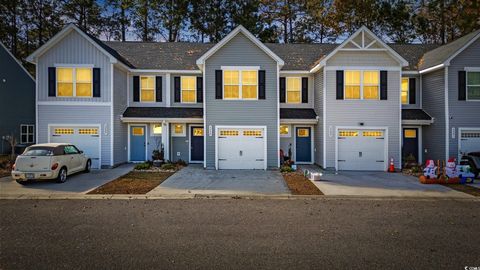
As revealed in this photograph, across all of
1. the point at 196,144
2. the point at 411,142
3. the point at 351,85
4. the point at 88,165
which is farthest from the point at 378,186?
the point at 88,165

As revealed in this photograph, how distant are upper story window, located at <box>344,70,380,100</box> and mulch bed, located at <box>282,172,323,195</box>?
5.85 metres

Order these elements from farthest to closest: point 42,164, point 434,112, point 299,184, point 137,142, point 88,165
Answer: point 137,142, point 434,112, point 88,165, point 299,184, point 42,164

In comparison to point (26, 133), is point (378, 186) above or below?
below

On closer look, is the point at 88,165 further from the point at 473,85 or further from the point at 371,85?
the point at 473,85

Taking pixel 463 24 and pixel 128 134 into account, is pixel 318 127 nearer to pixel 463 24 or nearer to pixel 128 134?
pixel 128 134

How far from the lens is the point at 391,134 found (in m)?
16.8

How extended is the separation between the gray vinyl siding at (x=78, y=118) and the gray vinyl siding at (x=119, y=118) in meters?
0.42

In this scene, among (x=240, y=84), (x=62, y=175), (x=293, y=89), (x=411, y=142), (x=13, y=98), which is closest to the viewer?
(x=62, y=175)

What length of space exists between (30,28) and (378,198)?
3590 cm

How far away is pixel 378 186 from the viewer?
39.9 ft

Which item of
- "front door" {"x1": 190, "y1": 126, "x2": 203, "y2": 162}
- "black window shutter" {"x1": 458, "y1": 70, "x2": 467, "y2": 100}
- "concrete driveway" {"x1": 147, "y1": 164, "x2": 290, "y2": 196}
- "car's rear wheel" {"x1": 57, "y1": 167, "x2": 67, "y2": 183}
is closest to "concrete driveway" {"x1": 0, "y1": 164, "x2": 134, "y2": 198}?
"car's rear wheel" {"x1": 57, "y1": 167, "x2": 67, "y2": 183}

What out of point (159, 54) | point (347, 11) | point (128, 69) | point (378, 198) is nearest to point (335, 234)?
point (378, 198)

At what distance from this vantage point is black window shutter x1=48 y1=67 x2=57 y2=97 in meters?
16.3

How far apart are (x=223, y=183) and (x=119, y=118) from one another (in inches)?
340
